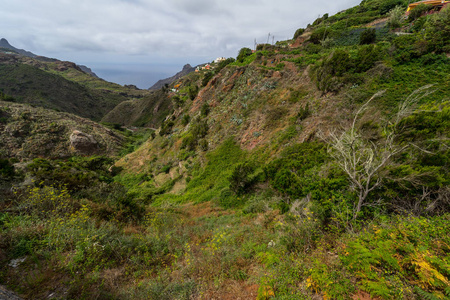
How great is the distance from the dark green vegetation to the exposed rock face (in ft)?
94.0

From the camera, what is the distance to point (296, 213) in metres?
5.96

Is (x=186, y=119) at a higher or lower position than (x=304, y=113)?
higher

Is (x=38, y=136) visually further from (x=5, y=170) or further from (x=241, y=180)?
(x=241, y=180)

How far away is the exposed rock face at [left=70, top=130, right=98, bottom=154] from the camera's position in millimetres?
32750

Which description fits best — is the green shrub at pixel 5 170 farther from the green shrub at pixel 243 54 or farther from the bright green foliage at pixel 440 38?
the green shrub at pixel 243 54

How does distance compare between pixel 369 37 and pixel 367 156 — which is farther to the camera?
pixel 369 37

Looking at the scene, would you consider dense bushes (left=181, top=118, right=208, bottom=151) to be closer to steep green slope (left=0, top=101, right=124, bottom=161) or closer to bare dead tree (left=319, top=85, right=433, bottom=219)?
bare dead tree (left=319, top=85, right=433, bottom=219)

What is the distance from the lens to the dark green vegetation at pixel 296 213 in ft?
10.9

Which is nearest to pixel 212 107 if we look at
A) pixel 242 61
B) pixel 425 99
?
pixel 242 61

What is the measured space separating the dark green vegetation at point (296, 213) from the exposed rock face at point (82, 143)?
2867 centimetres

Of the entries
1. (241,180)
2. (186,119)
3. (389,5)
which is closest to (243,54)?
(186,119)

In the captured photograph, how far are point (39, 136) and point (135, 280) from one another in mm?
43508

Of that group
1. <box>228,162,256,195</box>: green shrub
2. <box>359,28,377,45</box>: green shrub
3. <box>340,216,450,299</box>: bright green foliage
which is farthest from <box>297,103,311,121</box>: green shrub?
<box>359,28,377,45</box>: green shrub

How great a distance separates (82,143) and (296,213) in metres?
41.7
